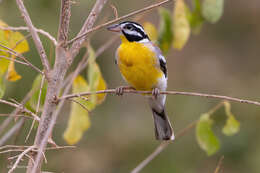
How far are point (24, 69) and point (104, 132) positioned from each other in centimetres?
195

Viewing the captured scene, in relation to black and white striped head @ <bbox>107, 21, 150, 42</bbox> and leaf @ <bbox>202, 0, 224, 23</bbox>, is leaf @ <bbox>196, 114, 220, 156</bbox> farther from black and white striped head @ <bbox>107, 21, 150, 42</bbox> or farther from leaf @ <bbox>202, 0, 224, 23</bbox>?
black and white striped head @ <bbox>107, 21, 150, 42</bbox>

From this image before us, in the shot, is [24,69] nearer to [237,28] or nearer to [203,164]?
[203,164]

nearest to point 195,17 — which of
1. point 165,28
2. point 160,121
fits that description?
point 165,28

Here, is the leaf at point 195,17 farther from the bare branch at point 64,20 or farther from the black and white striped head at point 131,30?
the bare branch at point 64,20

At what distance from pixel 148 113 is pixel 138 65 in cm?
441

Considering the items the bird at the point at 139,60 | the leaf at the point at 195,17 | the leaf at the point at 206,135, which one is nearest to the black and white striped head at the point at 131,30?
the bird at the point at 139,60

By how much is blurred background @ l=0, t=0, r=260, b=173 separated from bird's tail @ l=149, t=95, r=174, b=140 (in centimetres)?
183

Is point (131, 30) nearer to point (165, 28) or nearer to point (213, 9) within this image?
point (165, 28)

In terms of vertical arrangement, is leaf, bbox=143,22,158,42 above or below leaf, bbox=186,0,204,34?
below

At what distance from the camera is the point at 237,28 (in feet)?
32.3

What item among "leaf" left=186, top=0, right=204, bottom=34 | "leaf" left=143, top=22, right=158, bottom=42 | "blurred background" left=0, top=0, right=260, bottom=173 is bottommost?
"blurred background" left=0, top=0, right=260, bottom=173

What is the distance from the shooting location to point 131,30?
4.29 metres

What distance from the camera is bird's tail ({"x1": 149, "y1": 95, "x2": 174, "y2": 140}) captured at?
181 inches

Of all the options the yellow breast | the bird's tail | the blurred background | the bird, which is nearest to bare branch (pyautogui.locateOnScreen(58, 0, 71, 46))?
the bird
